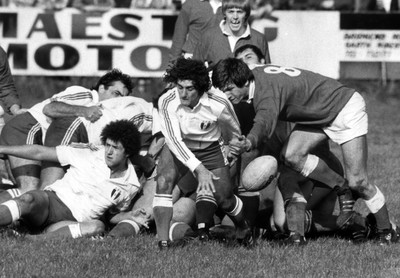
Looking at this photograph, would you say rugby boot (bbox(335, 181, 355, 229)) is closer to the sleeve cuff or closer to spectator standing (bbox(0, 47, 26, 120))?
the sleeve cuff

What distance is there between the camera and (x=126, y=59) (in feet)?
54.9

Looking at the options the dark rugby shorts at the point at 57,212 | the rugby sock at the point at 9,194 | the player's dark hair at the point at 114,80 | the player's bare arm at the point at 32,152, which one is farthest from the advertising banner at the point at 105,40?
the dark rugby shorts at the point at 57,212

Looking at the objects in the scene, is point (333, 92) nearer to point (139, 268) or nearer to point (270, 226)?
point (270, 226)

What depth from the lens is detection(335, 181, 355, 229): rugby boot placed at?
9.09m

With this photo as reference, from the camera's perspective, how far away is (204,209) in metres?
8.71

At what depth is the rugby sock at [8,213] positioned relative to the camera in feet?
28.2

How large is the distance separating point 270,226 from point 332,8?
27.6 ft

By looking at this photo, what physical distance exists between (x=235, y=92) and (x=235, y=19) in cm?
213

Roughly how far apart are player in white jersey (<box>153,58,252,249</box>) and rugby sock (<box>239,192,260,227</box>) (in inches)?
19.6

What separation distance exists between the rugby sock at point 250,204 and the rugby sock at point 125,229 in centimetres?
91

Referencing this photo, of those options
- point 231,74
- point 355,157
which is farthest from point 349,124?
point 231,74

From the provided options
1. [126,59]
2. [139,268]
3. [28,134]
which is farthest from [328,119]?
[126,59]

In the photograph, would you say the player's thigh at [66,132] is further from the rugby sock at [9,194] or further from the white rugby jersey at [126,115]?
the rugby sock at [9,194]

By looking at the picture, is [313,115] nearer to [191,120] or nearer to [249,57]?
[191,120]
